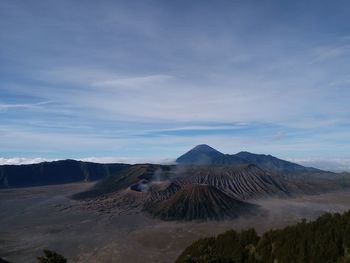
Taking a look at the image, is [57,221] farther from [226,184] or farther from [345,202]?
[345,202]

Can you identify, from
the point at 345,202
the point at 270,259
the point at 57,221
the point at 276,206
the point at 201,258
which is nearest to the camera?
the point at 201,258

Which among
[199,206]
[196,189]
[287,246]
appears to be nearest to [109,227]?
[199,206]

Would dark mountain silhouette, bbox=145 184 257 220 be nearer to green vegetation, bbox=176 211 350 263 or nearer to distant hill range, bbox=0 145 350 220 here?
distant hill range, bbox=0 145 350 220

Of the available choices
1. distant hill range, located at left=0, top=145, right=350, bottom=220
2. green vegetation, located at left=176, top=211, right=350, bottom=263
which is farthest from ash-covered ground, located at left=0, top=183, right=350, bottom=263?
green vegetation, located at left=176, top=211, right=350, bottom=263

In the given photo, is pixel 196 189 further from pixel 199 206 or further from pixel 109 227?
pixel 109 227

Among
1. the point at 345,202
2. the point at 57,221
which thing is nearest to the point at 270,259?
the point at 57,221
